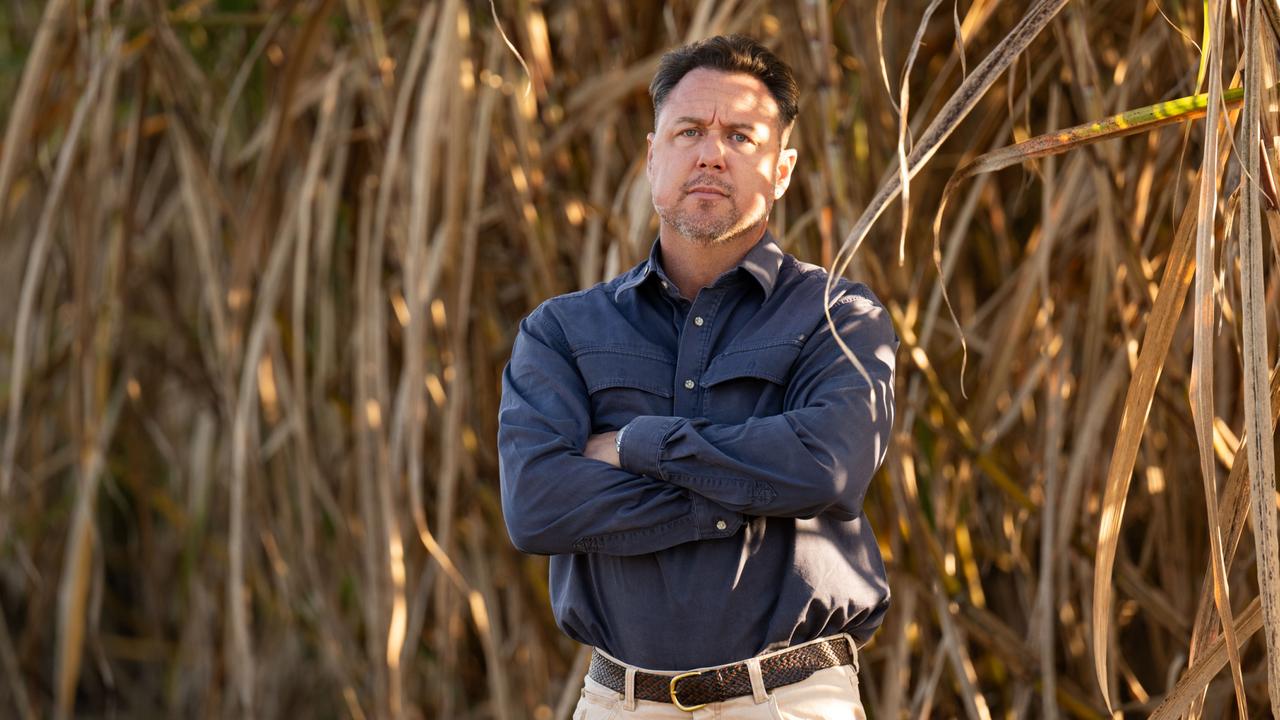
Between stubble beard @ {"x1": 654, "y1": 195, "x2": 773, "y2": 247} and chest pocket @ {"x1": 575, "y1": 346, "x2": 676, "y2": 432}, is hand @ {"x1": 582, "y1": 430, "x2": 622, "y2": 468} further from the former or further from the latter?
stubble beard @ {"x1": 654, "y1": 195, "x2": 773, "y2": 247}

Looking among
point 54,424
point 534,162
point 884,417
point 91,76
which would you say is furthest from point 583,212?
point 54,424

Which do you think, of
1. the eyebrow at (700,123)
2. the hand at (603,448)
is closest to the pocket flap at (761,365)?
the hand at (603,448)

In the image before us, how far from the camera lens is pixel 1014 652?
6.10 feet

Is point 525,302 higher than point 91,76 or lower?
lower

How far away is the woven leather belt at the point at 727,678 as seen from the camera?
4.14 ft

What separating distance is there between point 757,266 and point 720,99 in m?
0.16

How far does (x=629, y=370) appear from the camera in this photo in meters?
1.37

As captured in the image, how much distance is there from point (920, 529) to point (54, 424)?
6.75 ft

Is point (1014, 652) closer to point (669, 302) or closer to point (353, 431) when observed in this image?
point (669, 302)

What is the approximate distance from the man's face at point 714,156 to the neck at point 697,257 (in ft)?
0.06

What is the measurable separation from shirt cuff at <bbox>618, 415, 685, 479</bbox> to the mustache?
0.72 feet

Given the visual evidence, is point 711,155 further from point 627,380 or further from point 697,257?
point 627,380

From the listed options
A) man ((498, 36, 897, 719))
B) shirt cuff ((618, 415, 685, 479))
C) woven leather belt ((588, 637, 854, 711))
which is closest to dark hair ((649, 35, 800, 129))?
man ((498, 36, 897, 719))

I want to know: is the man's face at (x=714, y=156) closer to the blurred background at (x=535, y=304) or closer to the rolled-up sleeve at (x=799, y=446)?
the rolled-up sleeve at (x=799, y=446)
